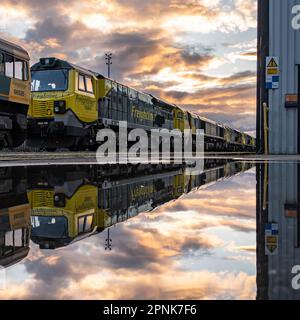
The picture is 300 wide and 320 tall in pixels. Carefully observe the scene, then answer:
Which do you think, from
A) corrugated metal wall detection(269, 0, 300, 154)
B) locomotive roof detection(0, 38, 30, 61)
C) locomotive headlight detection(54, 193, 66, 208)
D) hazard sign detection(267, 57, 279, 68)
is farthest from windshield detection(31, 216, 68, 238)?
hazard sign detection(267, 57, 279, 68)

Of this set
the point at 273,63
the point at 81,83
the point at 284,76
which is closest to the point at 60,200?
the point at 81,83

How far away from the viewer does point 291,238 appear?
7.97ft

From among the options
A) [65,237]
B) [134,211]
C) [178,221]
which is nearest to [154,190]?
[134,211]

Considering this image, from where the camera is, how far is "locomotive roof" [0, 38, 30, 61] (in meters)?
12.6

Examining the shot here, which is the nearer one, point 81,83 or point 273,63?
point 81,83

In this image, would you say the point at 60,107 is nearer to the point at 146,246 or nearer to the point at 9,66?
the point at 9,66

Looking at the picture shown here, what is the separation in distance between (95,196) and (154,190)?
3.12 feet

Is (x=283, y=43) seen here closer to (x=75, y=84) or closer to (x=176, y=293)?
(x=75, y=84)

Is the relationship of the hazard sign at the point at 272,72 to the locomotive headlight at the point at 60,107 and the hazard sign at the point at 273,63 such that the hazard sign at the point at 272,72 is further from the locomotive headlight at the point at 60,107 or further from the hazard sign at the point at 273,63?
the locomotive headlight at the point at 60,107

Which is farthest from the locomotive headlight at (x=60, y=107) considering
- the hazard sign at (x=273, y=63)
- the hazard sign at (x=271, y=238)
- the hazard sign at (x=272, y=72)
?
the hazard sign at (x=271, y=238)

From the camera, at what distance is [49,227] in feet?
8.86

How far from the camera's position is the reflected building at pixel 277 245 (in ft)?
5.20

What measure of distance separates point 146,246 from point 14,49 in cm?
1237

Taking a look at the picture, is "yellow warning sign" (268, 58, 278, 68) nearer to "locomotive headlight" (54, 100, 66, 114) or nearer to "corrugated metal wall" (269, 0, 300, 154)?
"corrugated metal wall" (269, 0, 300, 154)
